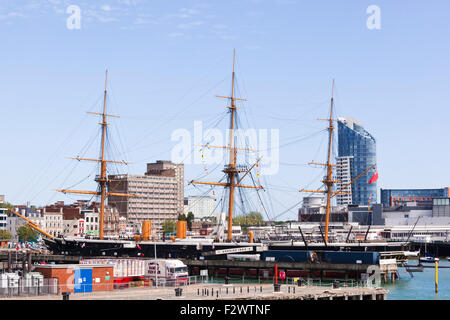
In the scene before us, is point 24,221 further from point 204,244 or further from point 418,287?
point 418,287

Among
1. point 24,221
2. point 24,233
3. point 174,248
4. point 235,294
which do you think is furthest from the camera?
point 24,221

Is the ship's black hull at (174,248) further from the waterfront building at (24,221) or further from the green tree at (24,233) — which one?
the waterfront building at (24,221)

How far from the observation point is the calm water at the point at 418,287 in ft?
226

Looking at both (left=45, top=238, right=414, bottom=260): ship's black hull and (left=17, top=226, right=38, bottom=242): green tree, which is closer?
(left=45, top=238, right=414, bottom=260): ship's black hull

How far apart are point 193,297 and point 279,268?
37762mm

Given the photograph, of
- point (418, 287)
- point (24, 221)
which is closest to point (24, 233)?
point (24, 221)

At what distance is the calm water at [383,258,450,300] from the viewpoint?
6891cm

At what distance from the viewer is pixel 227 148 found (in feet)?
338

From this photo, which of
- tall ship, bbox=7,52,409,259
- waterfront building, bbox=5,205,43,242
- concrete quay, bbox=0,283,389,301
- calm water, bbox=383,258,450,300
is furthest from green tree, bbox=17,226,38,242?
concrete quay, bbox=0,283,389,301

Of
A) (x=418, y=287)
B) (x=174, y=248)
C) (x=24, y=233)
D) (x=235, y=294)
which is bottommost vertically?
(x=418, y=287)

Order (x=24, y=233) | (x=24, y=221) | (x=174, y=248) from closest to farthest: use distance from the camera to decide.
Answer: (x=174, y=248), (x=24, y=233), (x=24, y=221)

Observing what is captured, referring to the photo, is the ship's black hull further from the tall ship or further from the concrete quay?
the concrete quay

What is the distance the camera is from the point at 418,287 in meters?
79.5
